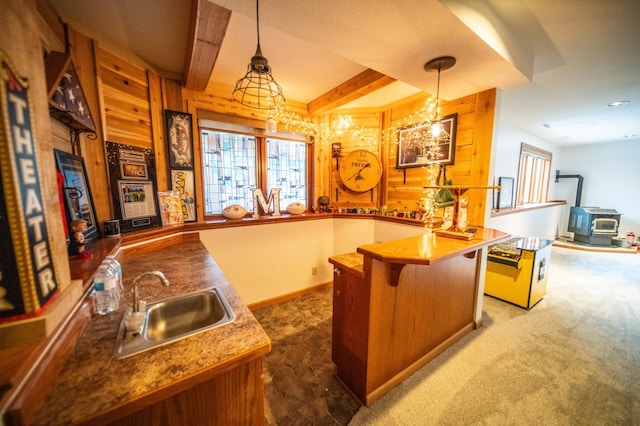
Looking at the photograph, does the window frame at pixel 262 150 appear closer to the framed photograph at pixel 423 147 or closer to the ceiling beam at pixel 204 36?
the ceiling beam at pixel 204 36

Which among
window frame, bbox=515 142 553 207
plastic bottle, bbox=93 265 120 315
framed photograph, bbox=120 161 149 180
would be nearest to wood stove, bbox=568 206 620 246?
window frame, bbox=515 142 553 207

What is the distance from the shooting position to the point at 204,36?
1.45 metres

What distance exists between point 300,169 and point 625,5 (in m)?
2.84

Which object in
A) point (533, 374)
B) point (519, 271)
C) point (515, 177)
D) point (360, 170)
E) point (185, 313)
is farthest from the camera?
point (515, 177)

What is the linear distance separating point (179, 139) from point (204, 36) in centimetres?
105

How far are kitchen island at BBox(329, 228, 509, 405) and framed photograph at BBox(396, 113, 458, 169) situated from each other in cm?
95

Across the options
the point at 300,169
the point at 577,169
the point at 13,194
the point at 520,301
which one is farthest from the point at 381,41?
the point at 577,169

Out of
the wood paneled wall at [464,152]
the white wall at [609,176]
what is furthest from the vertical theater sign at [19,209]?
the white wall at [609,176]

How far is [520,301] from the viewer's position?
263cm

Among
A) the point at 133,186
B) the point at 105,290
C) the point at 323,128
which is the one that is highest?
the point at 323,128

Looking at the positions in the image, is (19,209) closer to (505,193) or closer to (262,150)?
(262,150)

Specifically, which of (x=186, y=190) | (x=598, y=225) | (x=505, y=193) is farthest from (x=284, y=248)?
(x=598, y=225)

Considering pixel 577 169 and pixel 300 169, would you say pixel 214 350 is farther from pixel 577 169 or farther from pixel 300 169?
pixel 577 169

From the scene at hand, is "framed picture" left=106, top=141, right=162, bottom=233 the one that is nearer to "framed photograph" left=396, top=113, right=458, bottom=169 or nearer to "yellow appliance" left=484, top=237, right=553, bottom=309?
"framed photograph" left=396, top=113, right=458, bottom=169
